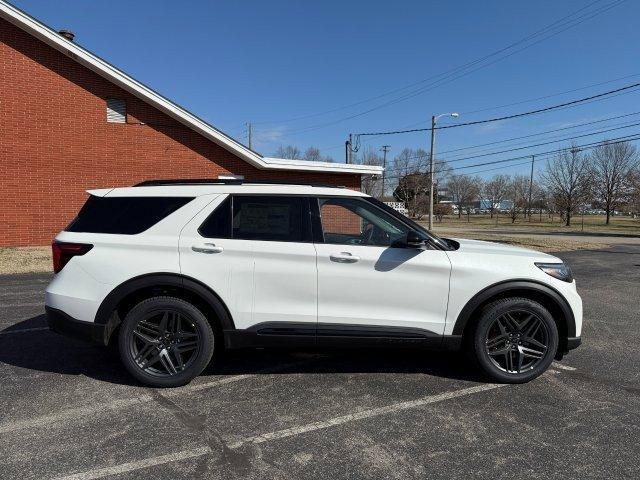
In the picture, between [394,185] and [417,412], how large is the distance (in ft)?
195

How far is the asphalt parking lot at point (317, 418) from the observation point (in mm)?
2775

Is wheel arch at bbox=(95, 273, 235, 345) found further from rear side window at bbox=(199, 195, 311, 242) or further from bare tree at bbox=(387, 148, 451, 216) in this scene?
bare tree at bbox=(387, 148, 451, 216)

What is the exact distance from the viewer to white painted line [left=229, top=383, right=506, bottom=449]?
308cm

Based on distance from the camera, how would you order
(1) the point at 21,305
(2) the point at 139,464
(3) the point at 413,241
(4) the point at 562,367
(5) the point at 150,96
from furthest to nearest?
(5) the point at 150,96 → (1) the point at 21,305 → (4) the point at 562,367 → (3) the point at 413,241 → (2) the point at 139,464

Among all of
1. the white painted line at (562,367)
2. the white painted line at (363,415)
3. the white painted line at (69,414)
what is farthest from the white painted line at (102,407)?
the white painted line at (562,367)

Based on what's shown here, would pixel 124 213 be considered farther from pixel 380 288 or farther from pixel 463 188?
pixel 463 188

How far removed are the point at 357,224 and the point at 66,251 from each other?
2.47 meters

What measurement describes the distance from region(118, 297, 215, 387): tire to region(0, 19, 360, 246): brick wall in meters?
13.0

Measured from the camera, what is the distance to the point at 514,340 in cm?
399

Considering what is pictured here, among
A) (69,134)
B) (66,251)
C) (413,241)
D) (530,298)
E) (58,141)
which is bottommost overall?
(530,298)

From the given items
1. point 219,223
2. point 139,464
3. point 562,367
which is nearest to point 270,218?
point 219,223

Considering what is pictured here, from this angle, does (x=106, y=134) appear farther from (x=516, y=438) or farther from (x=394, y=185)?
(x=394, y=185)

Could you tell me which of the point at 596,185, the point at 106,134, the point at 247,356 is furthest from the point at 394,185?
the point at 247,356

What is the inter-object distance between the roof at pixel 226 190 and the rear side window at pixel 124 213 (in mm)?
49
